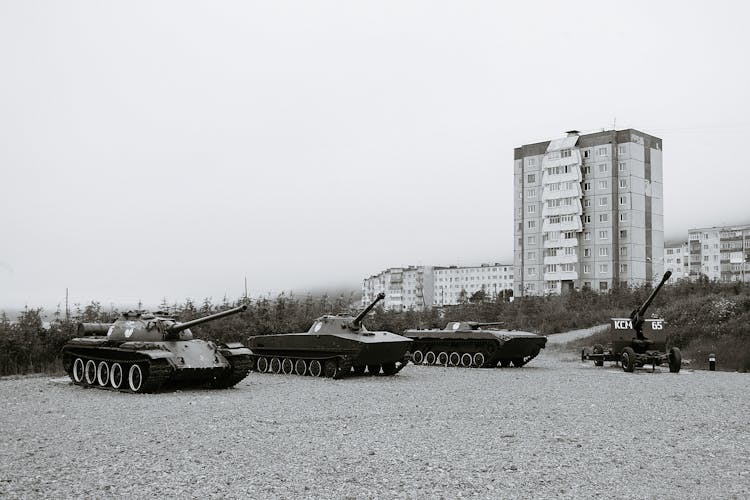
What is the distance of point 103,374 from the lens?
1644 centimetres

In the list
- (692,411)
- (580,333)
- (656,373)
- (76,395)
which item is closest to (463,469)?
(692,411)

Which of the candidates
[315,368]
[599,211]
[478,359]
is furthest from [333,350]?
[599,211]

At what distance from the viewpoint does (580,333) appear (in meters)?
37.2

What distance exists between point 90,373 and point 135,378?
2087mm

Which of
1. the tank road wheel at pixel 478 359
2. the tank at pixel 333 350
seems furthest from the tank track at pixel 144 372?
the tank road wheel at pixel 478 359

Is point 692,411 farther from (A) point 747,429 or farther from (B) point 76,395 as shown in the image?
(B) point 76,395

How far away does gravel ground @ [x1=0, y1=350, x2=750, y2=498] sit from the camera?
696cm

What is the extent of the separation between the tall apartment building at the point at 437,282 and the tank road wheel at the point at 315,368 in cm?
8557

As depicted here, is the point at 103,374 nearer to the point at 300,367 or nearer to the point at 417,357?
the point at 300,367

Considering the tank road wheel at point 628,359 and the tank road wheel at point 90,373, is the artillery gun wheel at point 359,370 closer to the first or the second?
the tank road wheel at point 90,373

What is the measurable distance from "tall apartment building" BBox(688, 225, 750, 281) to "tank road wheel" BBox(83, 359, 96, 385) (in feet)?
247

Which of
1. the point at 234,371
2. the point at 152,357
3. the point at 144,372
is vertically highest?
the point at 152,357

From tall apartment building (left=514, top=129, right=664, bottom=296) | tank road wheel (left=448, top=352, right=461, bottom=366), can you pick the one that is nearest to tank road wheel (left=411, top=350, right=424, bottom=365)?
tank road wheel (left=448, top=352, right=461, bottom=366)

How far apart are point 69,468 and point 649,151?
60.7 m
